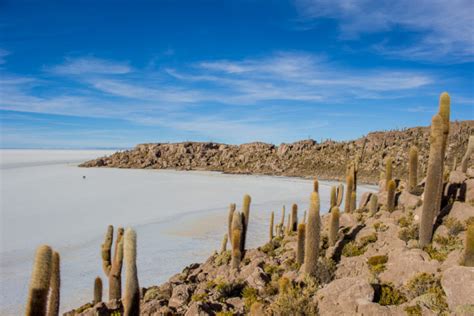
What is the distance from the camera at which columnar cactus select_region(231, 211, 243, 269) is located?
13.7m

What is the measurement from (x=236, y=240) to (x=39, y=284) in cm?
933

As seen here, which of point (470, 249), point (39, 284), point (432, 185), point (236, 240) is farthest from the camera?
point (236, 240)

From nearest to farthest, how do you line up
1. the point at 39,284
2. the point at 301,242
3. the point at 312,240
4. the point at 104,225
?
the point at 39,284 → the point at 312,240 → the point at 301,242 → the point at 104,225

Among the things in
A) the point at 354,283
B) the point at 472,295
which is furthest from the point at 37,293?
the point at 472,295

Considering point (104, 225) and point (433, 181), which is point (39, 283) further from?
point (104, 225)

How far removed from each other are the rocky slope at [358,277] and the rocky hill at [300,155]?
4172 centimetres

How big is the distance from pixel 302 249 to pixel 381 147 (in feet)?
213

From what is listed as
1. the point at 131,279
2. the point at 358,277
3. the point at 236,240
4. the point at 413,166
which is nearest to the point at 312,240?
the point at 358,277

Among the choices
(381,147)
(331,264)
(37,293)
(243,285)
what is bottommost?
(243,285)

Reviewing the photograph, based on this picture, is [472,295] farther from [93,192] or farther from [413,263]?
[93,192]

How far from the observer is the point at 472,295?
274 inches

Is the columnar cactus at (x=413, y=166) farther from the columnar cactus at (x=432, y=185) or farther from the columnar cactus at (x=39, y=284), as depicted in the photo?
the columnar cactus at (x=39, y=284)

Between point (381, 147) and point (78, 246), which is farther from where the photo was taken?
point (381, 147)

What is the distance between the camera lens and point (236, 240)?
14.0 metres
